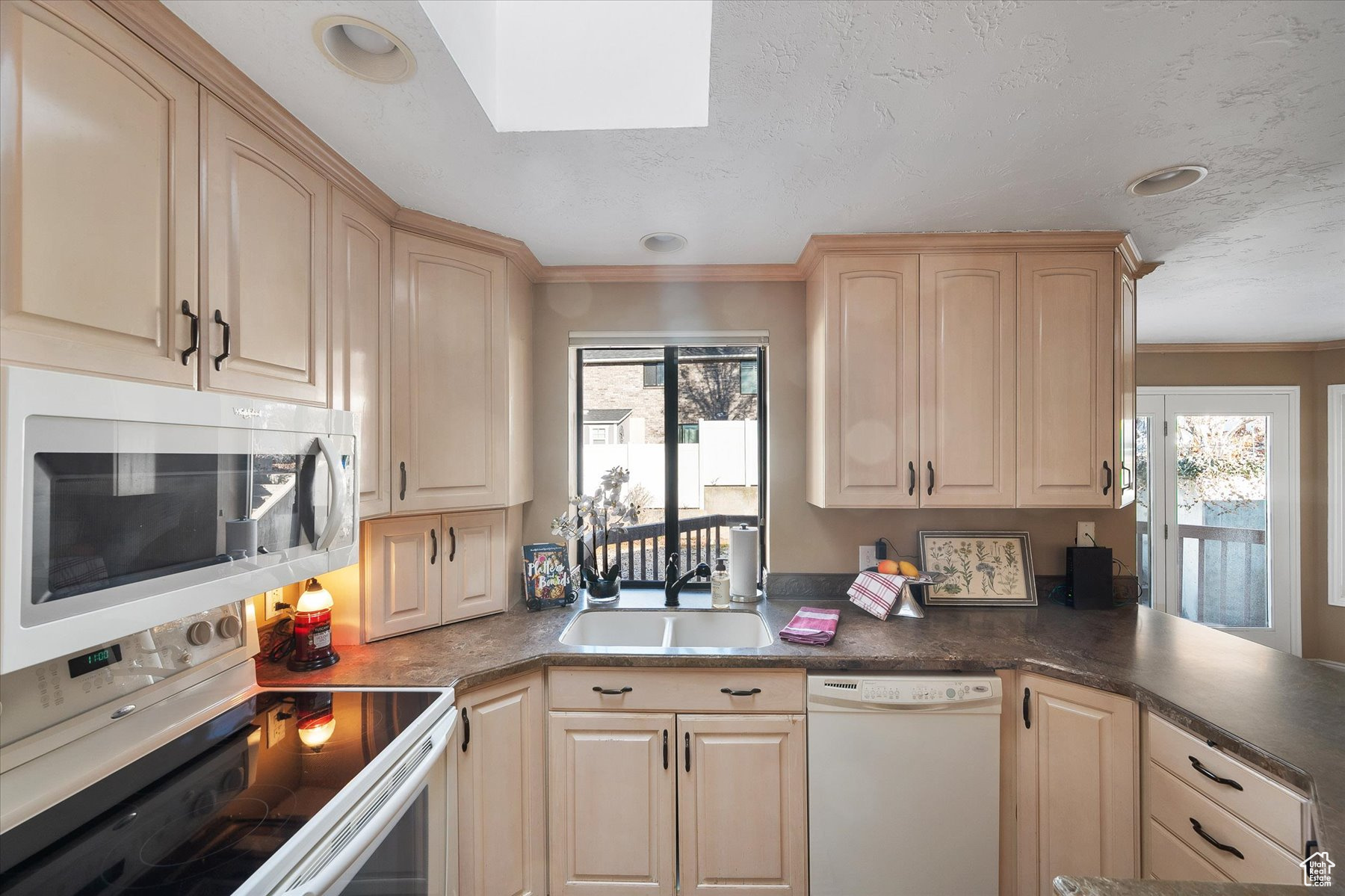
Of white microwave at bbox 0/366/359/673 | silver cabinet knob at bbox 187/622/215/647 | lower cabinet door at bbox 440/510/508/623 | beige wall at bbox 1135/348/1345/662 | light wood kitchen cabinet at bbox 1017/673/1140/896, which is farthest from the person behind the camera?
beige wall at bbox 1135/348/1345/662

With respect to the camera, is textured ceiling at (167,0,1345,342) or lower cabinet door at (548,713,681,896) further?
lower cabinet door at (548,713,681,896)

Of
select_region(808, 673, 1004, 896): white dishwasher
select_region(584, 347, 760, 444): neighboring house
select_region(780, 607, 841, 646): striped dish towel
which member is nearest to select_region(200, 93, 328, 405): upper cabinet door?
select_region(584, 347, 760, 444): neighboring house

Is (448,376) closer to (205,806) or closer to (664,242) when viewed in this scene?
(664,242)

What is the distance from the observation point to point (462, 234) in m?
1.97

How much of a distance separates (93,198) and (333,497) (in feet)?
2.21

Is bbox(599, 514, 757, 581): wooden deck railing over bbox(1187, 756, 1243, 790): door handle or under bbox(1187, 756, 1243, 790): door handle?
over

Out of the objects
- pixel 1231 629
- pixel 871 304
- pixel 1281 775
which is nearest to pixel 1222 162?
pixel 871 304

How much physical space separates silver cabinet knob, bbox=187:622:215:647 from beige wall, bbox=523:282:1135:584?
51.0 inches

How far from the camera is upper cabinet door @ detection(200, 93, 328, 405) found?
1.16 m

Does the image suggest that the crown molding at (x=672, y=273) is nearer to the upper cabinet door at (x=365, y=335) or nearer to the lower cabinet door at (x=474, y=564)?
the upper cabinet door at (x=365, y=335)

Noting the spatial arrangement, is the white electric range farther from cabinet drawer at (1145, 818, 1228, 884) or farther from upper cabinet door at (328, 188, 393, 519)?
cabinet drawer at (1145, 818, 1228, 884)

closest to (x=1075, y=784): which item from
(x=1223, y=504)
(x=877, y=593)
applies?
(x=877, y=593)

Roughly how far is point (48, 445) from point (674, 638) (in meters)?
1.92

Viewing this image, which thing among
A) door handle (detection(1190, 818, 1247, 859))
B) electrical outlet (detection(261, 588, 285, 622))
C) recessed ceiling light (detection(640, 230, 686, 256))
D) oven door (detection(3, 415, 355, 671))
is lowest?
door handle (detection(1190, 818, 1247, 859))
